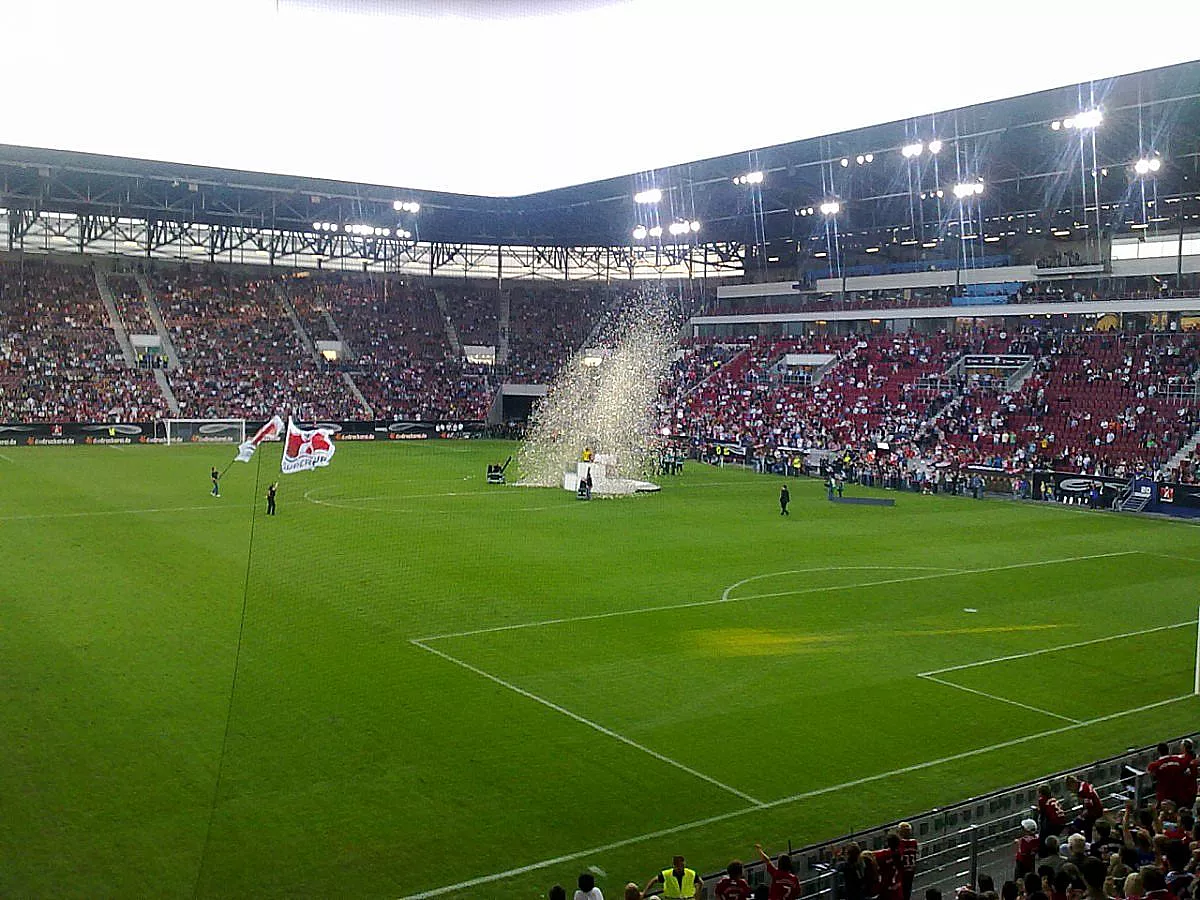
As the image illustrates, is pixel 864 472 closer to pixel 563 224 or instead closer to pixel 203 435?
pixel 563 224

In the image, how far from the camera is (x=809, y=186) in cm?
4838

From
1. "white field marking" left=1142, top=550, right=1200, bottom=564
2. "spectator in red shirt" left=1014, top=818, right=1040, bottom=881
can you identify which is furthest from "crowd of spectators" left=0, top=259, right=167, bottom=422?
"spectator in red shirt" left=1014, top=818, right=1040, bottom=881

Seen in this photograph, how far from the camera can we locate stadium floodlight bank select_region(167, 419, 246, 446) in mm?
54594

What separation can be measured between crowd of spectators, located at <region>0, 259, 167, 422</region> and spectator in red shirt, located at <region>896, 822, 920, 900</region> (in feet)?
171

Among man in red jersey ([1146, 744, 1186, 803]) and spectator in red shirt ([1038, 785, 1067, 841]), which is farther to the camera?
man in red jersey ([1146, 744, 1186, 803])

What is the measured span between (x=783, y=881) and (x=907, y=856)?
105cm

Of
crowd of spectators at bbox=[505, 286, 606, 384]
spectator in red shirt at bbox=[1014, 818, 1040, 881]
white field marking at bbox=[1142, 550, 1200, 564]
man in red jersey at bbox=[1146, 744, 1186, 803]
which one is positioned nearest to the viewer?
spectator in red shirt at bbox=[1014, 818, 1040, 881]

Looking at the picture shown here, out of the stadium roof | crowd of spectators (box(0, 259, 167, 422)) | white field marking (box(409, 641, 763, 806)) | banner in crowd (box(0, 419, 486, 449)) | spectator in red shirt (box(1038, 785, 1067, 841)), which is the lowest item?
white field marking (box(409, 641, 763, 806))

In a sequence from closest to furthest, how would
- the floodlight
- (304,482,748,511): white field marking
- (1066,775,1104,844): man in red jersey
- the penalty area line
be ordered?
1. (1066,775,1104,844): man in red jersey
2. the penalty area line
3. the floodlight
4. (304,482,748,511): white field marking

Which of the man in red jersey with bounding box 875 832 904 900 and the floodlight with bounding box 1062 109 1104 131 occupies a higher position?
the floodlight with bounding box 1062 109 1104 131

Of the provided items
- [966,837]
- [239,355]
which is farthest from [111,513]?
[239,355]

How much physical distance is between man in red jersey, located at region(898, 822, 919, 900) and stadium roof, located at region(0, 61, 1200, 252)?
26476mm

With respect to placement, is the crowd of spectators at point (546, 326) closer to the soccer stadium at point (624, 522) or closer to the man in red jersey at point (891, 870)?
the soccer stadium at point (624, 522)

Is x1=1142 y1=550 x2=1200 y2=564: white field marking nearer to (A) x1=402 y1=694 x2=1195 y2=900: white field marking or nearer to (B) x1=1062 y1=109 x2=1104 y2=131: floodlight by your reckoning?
(A) x1=402 y1=694 x2=1195 y2=900: white field marking
